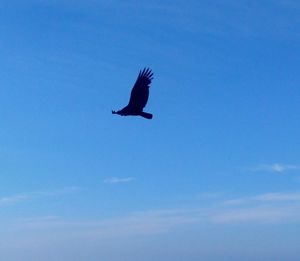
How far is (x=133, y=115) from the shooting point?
14078 mm

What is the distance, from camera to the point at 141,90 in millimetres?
14602

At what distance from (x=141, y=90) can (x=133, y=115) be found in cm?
175

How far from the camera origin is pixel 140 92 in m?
14.5

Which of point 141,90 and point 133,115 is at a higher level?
point 141,90

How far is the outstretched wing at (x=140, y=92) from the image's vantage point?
14180 millimetres

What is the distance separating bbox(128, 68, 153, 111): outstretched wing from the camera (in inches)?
558
